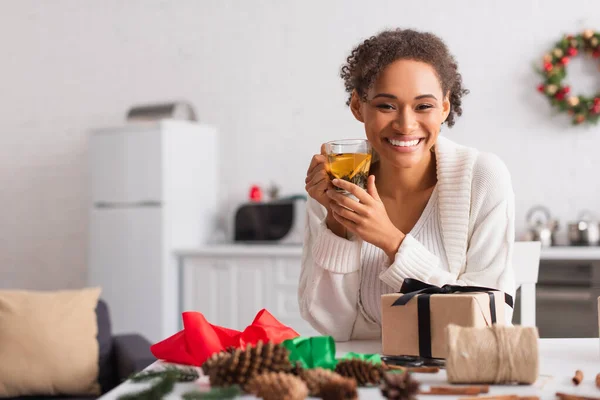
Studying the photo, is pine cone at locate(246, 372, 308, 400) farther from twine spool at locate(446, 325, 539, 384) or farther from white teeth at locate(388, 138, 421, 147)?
white teeth at locate(388, 138, 421, 147)

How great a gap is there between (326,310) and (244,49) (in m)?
3.19

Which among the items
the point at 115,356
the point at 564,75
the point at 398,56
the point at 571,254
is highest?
the point at 564,75

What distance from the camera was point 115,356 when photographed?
108 inches

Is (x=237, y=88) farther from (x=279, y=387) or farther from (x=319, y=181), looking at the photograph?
(x=279, y=387)

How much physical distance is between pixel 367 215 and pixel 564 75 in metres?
2.99

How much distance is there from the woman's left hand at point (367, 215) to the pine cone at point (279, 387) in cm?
57

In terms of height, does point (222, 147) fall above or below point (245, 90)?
below

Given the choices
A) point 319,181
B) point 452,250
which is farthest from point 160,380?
point 452,250

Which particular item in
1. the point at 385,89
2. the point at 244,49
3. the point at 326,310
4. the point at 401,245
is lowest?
the point at 326,310

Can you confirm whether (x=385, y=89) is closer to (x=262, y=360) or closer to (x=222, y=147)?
(x=262, y=360)

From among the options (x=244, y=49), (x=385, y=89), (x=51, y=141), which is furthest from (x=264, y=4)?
(x=385, y=89)

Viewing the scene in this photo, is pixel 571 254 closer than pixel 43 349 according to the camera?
No

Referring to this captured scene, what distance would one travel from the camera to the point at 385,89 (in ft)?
4.99

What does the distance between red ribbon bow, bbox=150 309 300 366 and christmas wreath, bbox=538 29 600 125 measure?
3.22 m
